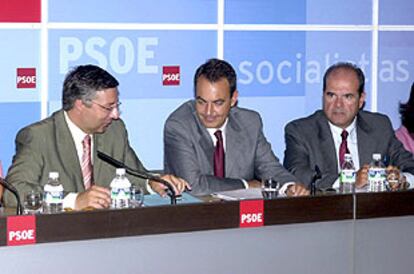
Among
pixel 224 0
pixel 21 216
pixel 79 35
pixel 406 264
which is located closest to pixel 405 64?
pixel 224 0

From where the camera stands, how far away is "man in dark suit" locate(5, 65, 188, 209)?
4.43m

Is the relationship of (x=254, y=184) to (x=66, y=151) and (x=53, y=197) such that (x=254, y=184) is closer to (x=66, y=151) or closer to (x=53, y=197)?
(x=66, y=151)

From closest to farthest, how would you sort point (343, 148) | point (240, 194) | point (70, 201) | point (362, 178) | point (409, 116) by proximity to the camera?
1. point (70, 201)
2. point (240, 194)
3. point (362, 178)
4. point (343, 148)
5. point (409, 116)

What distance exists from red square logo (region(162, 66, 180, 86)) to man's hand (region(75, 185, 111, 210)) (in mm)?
1833

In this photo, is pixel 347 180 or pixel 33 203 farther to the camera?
pixel 347 180

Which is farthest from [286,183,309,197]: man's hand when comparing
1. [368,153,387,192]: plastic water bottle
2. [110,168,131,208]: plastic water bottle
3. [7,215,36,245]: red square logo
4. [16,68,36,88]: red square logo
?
[16,68,36,88]: red square logo

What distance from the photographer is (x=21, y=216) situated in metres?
3.46

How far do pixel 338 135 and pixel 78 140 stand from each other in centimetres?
145

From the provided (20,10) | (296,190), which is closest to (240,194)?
(296,190)

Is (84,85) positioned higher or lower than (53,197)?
higher

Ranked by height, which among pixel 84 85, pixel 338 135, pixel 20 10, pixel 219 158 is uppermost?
pixel 20 10

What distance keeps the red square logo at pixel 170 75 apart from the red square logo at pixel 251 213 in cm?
200

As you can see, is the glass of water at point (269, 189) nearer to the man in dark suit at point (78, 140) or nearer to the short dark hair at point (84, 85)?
the man in dark suit at point (78, 140)

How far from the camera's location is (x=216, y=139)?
197 inches
